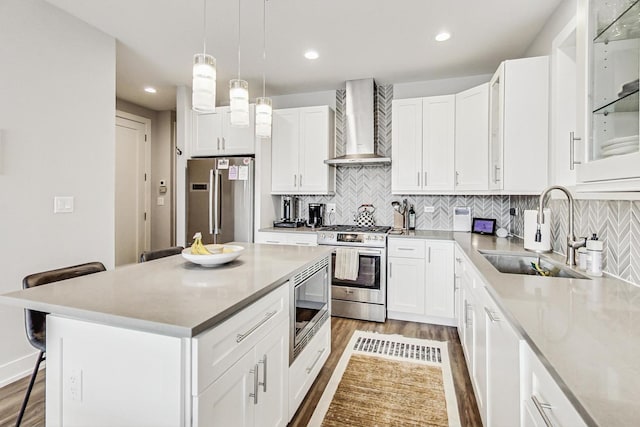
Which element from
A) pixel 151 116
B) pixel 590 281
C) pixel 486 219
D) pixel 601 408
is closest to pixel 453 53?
pixel 486 219

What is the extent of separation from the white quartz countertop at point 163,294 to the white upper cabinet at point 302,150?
2192 mm

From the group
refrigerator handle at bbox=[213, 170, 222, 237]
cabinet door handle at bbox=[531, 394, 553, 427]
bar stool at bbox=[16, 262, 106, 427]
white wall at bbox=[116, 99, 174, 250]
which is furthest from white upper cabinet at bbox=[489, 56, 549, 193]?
white wall at bbox=[116, 99, 174, 250]

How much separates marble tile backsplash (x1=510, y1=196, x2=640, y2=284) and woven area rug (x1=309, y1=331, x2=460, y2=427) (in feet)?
3.92

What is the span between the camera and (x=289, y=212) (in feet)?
13.9

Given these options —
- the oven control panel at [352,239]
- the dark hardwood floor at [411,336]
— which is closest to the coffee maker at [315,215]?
the oven control panel at [352,239]

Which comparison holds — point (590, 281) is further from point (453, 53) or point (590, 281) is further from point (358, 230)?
point (453, 53)

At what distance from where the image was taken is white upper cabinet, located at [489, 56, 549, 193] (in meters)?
2.37

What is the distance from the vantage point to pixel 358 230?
355 cm

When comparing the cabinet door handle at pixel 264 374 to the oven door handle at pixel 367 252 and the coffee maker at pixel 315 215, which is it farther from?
the coffee maker at pixel 315 215

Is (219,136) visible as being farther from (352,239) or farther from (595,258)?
(595,258)

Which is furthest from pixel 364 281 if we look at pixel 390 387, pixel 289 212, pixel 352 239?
pixel 289 212

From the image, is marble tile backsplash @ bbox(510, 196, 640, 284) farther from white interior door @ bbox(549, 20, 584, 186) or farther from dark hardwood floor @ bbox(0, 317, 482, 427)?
dark hardwood floor @ bbox(0, 317, 482, 427)

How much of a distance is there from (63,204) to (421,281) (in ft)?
10.7

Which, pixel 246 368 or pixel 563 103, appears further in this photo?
pixel 563 103
